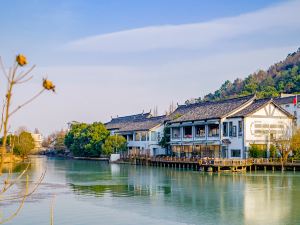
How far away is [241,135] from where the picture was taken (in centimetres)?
4391

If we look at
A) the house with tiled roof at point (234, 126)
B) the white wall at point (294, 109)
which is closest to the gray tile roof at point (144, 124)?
the house with tiled roof at point (234, 126)

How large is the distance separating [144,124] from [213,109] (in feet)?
49.9

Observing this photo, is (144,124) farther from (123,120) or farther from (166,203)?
(166,203)

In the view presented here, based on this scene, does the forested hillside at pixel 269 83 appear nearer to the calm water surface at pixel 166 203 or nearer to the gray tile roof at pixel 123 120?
the gray tile roof at pixel 123 120

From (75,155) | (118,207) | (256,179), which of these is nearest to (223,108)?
(256,179)

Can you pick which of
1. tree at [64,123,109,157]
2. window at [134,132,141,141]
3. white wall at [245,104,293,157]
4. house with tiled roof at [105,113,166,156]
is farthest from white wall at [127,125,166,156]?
white wall at [245,104,293,157]

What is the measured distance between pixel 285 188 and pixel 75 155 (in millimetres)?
55344

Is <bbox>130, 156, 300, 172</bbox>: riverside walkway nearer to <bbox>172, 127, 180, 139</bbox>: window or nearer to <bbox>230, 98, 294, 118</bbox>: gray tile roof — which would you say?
<bbox>230, 98, 294, 118</bbox>: gray tile roof

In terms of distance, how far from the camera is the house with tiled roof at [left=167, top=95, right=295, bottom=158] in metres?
43.9

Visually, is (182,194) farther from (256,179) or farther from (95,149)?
(95,149)

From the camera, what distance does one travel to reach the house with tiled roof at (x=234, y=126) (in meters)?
43.9

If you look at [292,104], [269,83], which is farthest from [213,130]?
[269,83]

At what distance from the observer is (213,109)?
50.0 meters

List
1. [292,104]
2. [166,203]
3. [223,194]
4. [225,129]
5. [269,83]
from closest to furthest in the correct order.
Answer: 1. [166,203]
2. [223,194]
3. [225,129]
4. [292,104]
5. [269,83]
